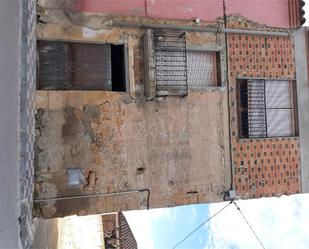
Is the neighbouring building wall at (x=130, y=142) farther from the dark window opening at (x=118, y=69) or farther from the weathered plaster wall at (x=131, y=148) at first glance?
the dark window opening at (x=118, y=69)

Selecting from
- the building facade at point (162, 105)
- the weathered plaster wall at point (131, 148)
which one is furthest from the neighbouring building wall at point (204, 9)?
the weathered plaster wall at point (131, 148)

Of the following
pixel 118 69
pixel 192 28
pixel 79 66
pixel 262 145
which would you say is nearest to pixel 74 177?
pixel 79 66

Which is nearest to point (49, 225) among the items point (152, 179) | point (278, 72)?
point (152, 179)

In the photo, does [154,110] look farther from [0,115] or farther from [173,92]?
[0,115]

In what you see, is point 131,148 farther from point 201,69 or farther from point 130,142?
point 201,69

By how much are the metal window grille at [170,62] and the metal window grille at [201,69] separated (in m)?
0.23

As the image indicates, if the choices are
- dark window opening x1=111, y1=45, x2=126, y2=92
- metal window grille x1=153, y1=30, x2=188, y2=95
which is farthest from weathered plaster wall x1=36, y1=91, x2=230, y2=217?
dark window opening x1=111, y1=45, x2=126, y2=92

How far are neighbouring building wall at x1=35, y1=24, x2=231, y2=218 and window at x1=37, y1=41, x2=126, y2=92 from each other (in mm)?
234

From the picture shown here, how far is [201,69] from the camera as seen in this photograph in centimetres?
985

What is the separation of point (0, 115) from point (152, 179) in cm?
410

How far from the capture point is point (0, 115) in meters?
5.93

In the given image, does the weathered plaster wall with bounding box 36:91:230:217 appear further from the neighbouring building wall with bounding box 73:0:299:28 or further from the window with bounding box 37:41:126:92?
the neighbouring building wall with bounding box 73:0:299:28

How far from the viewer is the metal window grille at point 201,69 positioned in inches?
384

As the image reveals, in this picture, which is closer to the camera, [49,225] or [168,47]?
[168,47]
